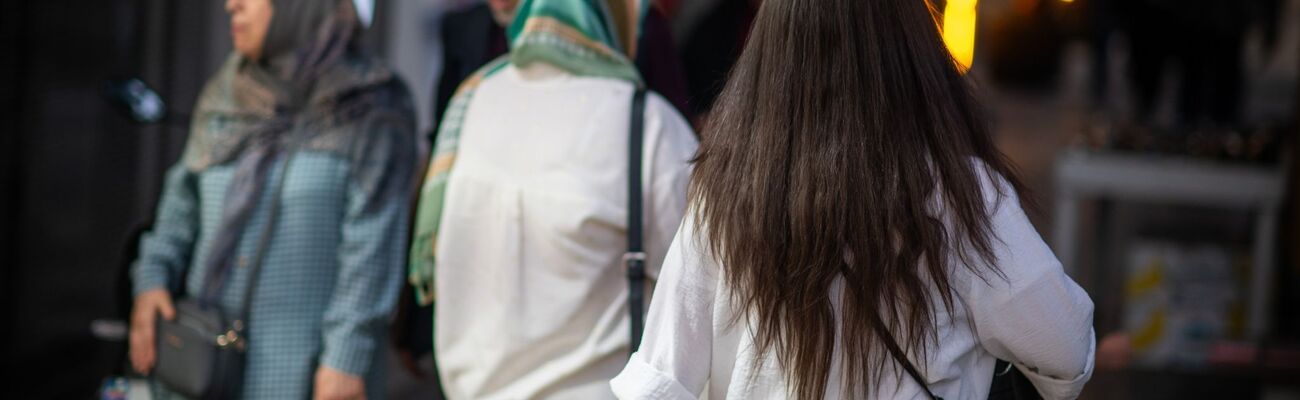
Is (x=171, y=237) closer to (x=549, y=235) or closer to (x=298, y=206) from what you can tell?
(x=298, y=206)

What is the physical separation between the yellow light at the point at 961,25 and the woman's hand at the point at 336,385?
4.95 ft

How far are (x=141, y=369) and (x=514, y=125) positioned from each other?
3.77ft

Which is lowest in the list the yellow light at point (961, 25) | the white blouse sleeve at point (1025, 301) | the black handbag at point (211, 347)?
the black handbag at point (211, 347)

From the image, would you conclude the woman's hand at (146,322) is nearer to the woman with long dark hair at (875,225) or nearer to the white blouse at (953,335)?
the white blouse at (953,335)

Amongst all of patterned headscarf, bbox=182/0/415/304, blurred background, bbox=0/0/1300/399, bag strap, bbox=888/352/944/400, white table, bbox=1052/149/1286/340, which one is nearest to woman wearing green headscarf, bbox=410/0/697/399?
blurred background, bbox=0/0/1300/399

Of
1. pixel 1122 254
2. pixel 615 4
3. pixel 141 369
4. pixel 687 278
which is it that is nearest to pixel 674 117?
pixel 615 4

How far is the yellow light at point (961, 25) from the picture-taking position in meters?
2.45

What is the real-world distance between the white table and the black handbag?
4.08 meters

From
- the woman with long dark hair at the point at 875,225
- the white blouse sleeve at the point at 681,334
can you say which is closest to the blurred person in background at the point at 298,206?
the white blouse sleeve at the point at 681,334

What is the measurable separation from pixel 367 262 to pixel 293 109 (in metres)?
0.42

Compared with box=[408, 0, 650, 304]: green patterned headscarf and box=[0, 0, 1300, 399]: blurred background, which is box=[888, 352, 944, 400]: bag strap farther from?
box=[408, 0, 650, 304]: green patterned headscarf

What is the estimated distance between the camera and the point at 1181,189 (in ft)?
20.2

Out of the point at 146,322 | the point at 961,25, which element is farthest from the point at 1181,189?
the point at 146,322

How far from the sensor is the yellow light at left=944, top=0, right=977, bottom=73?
2445 mm
